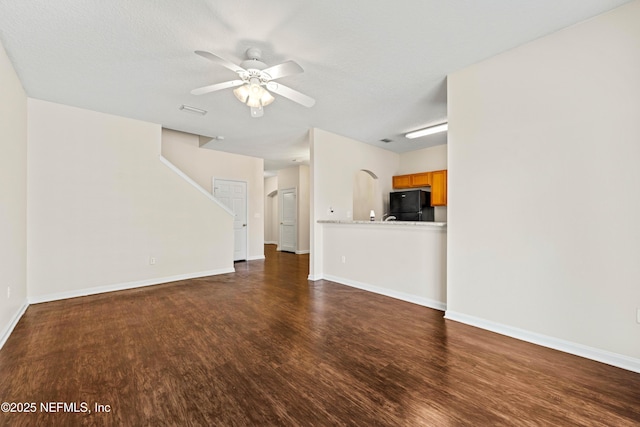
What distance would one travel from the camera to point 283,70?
7.65 feet

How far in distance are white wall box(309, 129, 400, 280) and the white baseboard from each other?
2.53 metres

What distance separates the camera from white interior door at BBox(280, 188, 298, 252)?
8305 millimetres

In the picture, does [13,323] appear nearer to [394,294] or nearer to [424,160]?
[394,294]

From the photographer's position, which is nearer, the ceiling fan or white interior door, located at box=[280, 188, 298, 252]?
the ceiling fan

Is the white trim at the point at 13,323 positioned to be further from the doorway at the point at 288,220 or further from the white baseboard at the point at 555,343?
the doorway at the point at 288,220

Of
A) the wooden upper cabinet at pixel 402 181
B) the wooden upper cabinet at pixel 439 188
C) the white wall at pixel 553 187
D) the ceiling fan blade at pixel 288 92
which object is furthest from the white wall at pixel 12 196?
the wooden upper cabinet at pixel 439 188

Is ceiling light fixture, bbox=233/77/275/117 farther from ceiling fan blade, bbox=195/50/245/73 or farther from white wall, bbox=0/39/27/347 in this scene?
white wall, bbox=0/39/27/347

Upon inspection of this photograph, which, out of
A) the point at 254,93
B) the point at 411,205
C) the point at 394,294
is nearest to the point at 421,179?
the point at 411,205

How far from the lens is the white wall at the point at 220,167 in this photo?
5.61 m

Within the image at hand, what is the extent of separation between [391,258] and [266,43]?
308cm

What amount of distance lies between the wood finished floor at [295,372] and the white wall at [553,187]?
1.17 ft

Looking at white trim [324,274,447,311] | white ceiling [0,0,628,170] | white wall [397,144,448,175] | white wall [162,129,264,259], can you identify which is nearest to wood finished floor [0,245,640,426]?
white trim [324,274,447,311]

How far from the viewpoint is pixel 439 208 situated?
240 inches

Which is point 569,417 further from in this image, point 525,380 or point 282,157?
point 282,157
